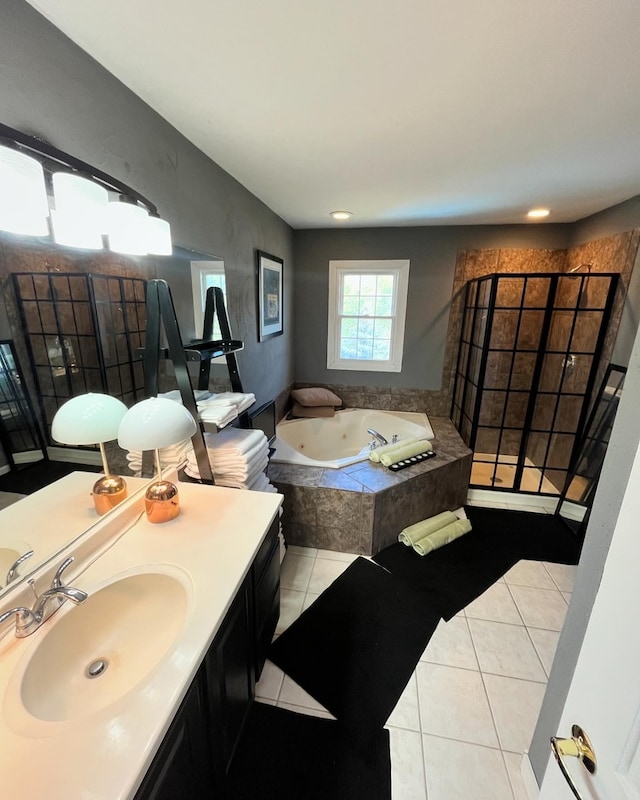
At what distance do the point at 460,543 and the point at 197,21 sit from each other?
2.96 m

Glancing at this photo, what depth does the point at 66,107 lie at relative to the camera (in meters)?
1.03

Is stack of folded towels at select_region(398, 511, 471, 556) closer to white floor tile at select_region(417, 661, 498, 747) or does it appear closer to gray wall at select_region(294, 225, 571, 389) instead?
white floor tile at select_region(417, 661, 498, 747)

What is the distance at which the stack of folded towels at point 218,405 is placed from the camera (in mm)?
1559

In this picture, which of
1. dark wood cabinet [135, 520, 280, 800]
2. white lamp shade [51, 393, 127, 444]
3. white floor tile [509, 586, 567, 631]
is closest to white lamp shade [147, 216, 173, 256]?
white lamp shade [51, 393, 127, 444]

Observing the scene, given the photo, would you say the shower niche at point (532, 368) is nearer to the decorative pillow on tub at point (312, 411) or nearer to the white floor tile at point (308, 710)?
the decorative pillow on tub at point (312, 411)

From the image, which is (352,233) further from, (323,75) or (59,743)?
(59,743)

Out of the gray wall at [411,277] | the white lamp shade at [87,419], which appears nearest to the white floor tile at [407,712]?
the white lamp shade at [87,419]

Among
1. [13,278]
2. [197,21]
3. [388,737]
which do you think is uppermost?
[197,21]

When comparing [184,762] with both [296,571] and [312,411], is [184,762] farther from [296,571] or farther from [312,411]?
[312,411]

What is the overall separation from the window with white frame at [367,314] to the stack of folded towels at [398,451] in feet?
4.13

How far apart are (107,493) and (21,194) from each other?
36.9 inches

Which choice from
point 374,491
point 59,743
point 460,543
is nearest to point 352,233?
point 374,491

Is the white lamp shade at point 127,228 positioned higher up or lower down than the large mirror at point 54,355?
higher up

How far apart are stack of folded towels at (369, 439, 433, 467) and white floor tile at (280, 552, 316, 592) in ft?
2.86
